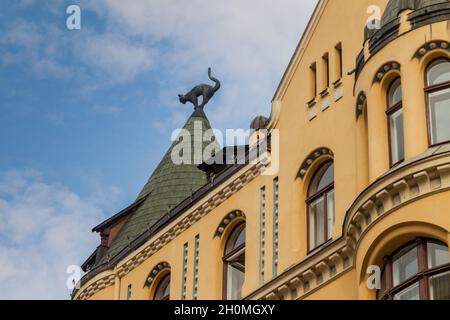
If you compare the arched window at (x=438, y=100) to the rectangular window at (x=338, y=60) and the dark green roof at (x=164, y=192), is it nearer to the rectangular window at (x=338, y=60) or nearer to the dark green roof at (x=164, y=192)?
the rectangular window at (x=338, y=60)

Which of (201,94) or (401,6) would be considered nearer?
(401,6)

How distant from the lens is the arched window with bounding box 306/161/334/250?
29250 mm

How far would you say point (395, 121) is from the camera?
27250mm

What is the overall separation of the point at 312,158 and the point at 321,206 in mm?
1092

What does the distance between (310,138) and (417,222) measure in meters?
5.65

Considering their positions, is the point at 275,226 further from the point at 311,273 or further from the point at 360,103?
the point at 360,103

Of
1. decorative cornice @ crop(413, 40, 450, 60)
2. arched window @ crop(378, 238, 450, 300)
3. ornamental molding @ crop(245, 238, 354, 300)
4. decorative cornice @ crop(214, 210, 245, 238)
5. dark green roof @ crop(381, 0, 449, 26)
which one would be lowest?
arched window @ crop(378, 238, 450, 300)

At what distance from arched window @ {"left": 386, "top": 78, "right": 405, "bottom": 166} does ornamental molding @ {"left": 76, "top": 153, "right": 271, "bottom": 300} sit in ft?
15.8

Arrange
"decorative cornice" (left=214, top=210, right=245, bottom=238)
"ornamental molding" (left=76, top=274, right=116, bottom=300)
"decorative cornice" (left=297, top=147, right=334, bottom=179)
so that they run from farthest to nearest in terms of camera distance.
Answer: "ornamental molding" (left=76, top=274, right=116, bottom=300), "decorative cornice" (left=214, top=210, right=245, bottom=238), "decorative cornice" (left=297, top=147, right=334, bottom=179)

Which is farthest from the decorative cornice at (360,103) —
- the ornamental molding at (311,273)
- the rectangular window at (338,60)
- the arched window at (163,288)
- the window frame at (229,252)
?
the arched window at (163,288)

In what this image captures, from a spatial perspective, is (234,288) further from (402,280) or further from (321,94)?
(402,280)

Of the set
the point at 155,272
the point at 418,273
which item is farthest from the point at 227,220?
the point at 418,273

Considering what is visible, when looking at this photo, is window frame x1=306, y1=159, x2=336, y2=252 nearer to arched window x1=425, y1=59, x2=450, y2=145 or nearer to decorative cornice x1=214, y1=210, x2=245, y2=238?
decorative cornice x1=214, y1=210, x2=245, y2=238

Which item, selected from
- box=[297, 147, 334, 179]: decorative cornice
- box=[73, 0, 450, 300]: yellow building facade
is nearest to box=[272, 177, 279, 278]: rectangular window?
box=[73, 0, 450, 300]: yellow building facade
